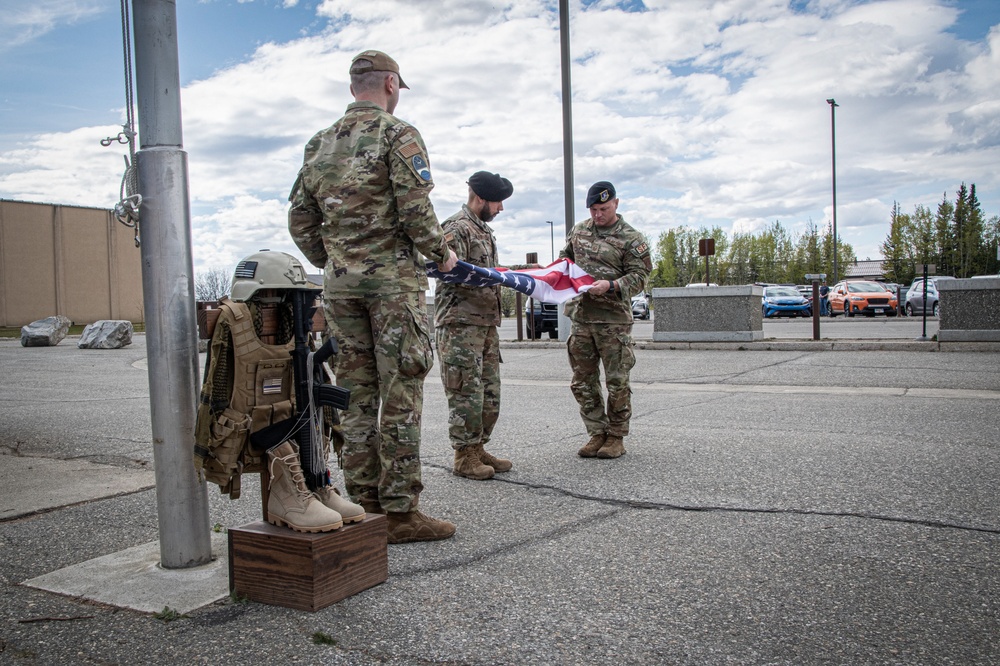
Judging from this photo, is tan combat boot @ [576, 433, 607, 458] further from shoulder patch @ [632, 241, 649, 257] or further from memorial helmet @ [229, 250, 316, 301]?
memorial helmet @ [229, 250, 316, 301]

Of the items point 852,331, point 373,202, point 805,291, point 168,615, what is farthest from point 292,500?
point 805,291

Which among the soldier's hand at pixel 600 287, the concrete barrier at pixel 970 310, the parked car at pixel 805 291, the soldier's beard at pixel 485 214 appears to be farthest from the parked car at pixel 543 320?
the parked car at pixel 805 291

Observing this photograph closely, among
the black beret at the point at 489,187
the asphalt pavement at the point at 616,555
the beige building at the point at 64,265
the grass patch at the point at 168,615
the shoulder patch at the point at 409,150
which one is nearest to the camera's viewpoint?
the asphalt pavement at the point at 616,555

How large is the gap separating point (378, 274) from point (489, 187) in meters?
1.96

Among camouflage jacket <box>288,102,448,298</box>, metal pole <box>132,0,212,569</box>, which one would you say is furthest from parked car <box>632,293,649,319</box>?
metal pole <box>132,0,212,569</box>

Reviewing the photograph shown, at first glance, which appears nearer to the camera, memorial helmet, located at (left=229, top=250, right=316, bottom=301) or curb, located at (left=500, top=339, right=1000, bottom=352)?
memorial helmet, located at (left=229, top=250, right=316, bottom=301)

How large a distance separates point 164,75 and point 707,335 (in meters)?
13.5

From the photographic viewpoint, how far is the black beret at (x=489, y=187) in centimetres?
566

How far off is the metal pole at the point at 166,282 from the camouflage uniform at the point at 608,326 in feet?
10.8

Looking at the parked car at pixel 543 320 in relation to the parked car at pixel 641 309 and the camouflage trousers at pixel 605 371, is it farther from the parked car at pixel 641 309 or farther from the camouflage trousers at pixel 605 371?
the parked car at pixel 641 309

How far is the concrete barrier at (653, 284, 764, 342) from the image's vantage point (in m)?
15.5

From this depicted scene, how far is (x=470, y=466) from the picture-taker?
5496 mm

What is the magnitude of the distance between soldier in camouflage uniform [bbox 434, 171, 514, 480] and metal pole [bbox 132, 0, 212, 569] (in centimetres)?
208

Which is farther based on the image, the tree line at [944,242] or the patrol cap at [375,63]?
the tree line at [944,242]
